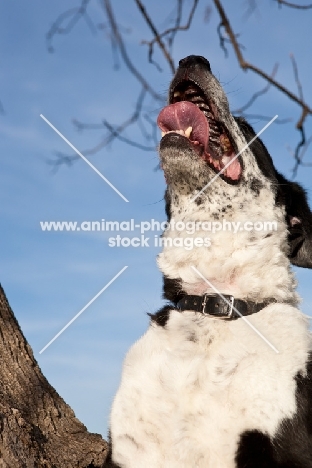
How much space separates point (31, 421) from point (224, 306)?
1.56m

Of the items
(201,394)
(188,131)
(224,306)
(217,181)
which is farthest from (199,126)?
(201,394)

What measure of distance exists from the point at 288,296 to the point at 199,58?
146 cm

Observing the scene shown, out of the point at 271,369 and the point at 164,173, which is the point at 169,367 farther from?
the point at 164,173

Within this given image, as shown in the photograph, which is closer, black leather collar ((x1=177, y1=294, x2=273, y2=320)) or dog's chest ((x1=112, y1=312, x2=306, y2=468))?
dog's chest ((x1=112, y1=312, x2=306, y2=468))

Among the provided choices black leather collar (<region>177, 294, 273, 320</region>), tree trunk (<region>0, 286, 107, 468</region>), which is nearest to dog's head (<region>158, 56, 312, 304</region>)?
black leather collar (<region>177, 294, 273, 320</region>)

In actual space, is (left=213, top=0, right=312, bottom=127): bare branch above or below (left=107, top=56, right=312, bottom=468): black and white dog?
above

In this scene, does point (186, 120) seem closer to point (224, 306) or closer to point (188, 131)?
point (188, 131)

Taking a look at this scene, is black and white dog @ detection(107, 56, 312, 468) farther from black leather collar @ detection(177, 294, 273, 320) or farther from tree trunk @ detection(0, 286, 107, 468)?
tree trunk @ detection(0, 286, 107, 468)

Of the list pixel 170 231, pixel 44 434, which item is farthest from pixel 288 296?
pixel 44 434

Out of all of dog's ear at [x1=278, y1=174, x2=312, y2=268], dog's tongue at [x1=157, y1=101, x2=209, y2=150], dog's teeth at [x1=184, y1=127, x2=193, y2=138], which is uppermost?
dog's tongue at [x1=157, y1=101, x2=209, y2=150]

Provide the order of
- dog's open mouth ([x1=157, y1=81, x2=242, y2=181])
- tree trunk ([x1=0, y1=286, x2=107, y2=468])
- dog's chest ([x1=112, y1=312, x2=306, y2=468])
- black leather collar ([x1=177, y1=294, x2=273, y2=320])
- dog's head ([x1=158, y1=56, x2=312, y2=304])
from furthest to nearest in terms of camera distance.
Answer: tree trunk ([x1=0, y1=286, x2=107, y2=468]), dog's open mouth ([x1=157, y1=81, x2=242, y2=181]), dog's head ([x1=158, y1=56, x2=312, y2=304]), black leather collar ([x1=177, y1=294, x2=273, y2=320]), dog's chest ([x1=112, y1=312, x2=306, y2=468])

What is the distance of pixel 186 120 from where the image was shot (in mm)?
3869

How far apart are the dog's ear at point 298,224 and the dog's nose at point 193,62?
814mm

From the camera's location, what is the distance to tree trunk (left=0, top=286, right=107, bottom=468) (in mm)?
3944
